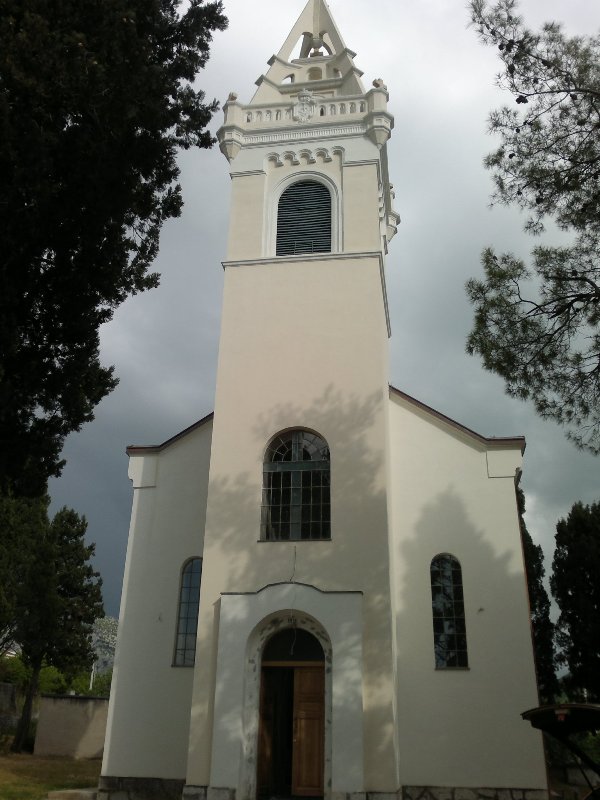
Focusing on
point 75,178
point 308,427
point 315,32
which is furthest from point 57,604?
point 315,32

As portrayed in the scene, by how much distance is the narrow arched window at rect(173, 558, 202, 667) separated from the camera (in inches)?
602

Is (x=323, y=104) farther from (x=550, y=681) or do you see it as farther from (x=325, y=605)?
(x=550, y=681)

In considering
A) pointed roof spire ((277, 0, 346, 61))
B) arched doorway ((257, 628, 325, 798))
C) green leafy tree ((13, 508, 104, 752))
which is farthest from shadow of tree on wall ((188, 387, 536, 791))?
green leafy tree ((13, 508, 104, 752))

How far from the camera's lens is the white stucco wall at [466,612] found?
45.4 feet

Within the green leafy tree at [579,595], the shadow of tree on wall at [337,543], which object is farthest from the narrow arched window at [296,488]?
the green leafy tree at [579,595]

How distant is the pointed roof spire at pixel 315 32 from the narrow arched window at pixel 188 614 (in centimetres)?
1448

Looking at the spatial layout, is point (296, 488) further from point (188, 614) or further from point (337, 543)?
point (188, 614)

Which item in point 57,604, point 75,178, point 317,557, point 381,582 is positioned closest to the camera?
point 75,178

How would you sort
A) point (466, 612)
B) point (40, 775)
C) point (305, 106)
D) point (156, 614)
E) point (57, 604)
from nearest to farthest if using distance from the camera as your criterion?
point (466, 612) → point (156, 614) → point (40, 775) → point (305, 106) → point (57, 604)

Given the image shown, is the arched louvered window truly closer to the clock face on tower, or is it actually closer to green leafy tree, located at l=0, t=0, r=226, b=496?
the clock face on tower

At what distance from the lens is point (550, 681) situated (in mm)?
18609

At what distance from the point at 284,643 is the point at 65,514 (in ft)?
53.6

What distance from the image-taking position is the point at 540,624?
19.3 m

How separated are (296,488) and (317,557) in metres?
1.53
